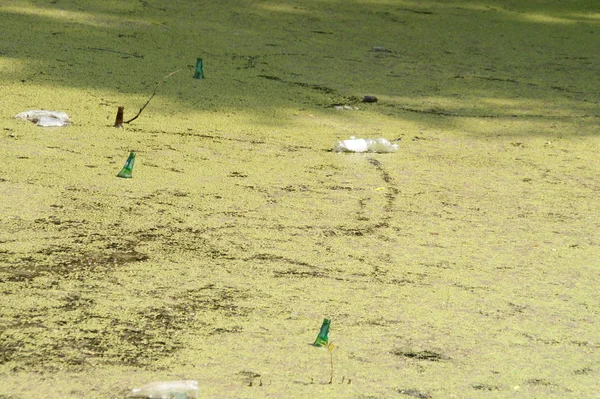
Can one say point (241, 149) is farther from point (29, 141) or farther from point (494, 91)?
point (494, 91)

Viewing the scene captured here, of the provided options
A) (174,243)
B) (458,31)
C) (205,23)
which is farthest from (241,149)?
(458,31)

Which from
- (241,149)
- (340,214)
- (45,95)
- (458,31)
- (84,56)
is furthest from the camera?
(458,31)

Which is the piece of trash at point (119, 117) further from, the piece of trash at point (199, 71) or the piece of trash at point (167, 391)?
the piece of trash at point (167, 391)

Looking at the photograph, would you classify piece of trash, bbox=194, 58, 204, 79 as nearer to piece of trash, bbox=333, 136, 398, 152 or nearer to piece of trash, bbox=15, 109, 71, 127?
piece of trash, bbox=15, 109, 71, 127

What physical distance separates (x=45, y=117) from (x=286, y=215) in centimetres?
111

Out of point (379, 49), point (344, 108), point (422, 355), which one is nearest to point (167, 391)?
point (422, 355)

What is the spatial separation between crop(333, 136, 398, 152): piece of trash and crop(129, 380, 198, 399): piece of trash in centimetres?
179

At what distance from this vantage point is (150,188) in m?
2.73

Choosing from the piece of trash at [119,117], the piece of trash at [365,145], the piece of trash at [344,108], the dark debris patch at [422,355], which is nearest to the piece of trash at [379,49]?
the piece of trash at [344,108]

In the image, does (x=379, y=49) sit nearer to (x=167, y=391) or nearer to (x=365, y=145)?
(x=365, y=145)

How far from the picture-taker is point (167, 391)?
1.60 m

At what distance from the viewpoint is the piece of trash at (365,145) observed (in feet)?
10.9

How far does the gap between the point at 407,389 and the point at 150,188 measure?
125 cm

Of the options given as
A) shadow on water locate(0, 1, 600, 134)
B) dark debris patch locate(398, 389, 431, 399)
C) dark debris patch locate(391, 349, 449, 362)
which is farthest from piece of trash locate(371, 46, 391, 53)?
dark debris patch locate(398, 389, 431, 399)
